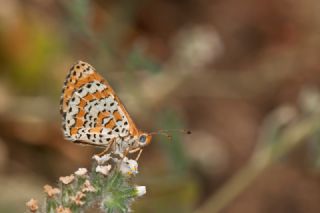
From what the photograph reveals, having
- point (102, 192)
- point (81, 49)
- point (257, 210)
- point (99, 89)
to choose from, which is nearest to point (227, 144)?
point (257, 210)

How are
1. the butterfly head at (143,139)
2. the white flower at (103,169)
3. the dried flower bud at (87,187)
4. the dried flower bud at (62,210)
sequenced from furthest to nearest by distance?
the butterfly head at (143,139)
the white flower at (103,169)
the dried flower bud at (87,187)
the dried flower bud at (62,210)

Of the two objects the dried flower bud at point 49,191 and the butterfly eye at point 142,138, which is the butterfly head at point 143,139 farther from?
the dried flower bud at point 49,191

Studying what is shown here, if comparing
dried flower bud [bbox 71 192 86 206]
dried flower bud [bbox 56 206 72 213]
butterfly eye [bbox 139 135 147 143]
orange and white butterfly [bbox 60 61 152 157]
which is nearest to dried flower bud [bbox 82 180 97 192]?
dried flower bud [bbox 71 192 86 206]

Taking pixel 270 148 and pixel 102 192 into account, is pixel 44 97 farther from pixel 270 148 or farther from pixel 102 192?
pixel 102 192

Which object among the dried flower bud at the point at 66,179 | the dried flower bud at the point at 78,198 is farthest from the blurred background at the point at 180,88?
the dried flower bud at the point at 78,198

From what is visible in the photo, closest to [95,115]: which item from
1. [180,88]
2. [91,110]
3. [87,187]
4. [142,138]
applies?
[91,110]

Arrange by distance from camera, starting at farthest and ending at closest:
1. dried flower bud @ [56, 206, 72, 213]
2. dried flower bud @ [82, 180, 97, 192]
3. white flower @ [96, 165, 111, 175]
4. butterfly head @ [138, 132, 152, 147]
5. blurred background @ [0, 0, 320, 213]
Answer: blurred background @ [0, 0, 320, 213] → butterfly head @ [138, 132, 152, 147] → white flower @ [96, 165, 111, 175] → dried flower bud @ [82, 180, 97, 192] → dried flower bud @ [56, 206, 72, 213]

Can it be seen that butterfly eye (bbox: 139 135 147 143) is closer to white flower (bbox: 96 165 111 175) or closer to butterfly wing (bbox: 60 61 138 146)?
butterfly wing (bbox: 60 61 138 146)
